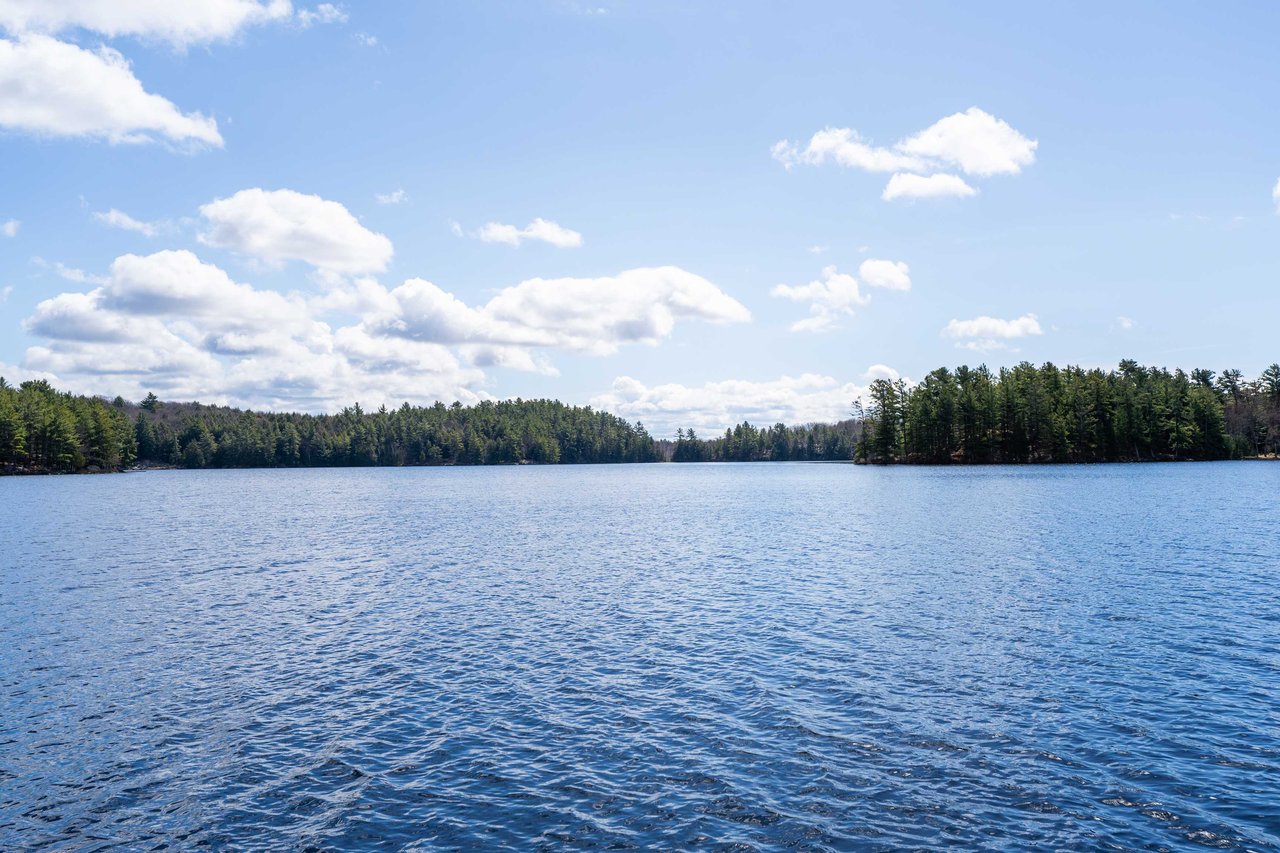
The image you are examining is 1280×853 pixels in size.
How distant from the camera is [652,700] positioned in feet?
75.2

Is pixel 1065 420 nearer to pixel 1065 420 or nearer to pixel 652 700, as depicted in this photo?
pixel 1065 420

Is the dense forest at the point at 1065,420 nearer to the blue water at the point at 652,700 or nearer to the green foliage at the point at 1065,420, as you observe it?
the green foliage at the point at 1065,420

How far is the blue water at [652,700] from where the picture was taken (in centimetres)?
1569

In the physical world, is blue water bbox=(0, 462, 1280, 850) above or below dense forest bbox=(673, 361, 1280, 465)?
below

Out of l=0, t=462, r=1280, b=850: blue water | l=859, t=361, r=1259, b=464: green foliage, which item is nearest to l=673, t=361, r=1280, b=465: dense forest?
l=859, t=361, r=1259, b=464: green foliage

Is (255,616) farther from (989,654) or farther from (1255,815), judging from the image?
(1255,815)

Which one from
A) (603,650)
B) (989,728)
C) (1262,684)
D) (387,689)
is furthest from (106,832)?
(1262,684)

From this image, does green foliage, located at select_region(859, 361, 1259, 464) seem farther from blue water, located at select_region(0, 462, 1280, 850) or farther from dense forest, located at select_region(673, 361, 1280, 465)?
blue water, located at select_region(0, 462, 1280, 850)

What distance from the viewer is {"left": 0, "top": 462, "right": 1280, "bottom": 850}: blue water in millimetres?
15688

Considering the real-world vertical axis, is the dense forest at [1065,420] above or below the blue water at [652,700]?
above

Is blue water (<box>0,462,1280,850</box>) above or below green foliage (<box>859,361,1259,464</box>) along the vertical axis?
below

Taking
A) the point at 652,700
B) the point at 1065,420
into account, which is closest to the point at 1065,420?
the point at 1065,420

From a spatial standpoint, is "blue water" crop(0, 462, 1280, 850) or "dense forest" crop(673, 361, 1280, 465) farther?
"dense forest" crop(673, 361, 1280, 465)

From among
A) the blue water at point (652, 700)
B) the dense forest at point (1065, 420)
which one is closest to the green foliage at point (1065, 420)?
the dense forest at point (1065, 420)
